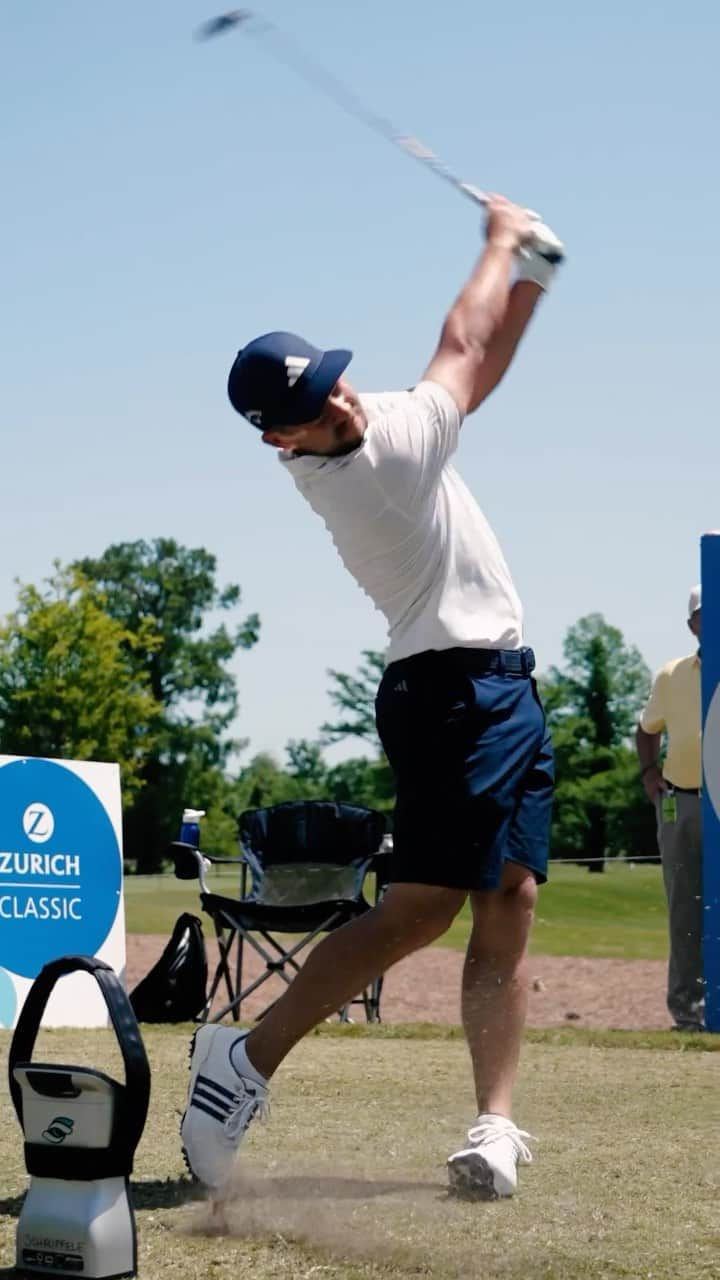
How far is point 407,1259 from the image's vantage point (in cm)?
293

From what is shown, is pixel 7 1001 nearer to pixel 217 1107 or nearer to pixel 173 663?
pixel 217 1107

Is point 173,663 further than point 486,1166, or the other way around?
point 173,663

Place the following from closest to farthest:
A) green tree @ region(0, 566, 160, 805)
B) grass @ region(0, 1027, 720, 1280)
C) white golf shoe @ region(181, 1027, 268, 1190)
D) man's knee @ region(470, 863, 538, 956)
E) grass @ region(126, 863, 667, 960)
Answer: grass @ region(0, 1027, 720, 1280) → white golf shoe @ region(181, 1027, 268, 1190) → man's knee @ region(470, 863, 538, 956) → grass @ region(126, 863, 667, 960) → green tree @ region(0, 566, 160, 805)

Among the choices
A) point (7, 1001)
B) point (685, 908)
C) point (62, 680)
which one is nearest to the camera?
point (7, 1001)

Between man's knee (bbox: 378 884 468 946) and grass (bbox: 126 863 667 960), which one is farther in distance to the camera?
grass (bbox: 126 863 667 960)

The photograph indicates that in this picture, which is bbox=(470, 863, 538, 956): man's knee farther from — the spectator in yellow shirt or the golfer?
the spectator in yellow shirt

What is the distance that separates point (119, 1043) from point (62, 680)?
4904 cm

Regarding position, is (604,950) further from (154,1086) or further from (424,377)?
(424,377)

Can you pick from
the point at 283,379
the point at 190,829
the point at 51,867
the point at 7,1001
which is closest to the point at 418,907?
the point at 283,379

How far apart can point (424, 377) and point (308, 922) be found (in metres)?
4.85

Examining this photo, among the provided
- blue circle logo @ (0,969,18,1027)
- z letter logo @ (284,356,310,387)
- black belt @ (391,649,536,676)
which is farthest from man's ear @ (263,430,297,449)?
blue circle logo @ (0,969,18,1027)

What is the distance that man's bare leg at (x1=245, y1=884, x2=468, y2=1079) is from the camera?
3752 millimetres

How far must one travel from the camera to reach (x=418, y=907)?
374 centimetres

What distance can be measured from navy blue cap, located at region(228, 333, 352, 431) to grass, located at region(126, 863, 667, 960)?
15495mm
